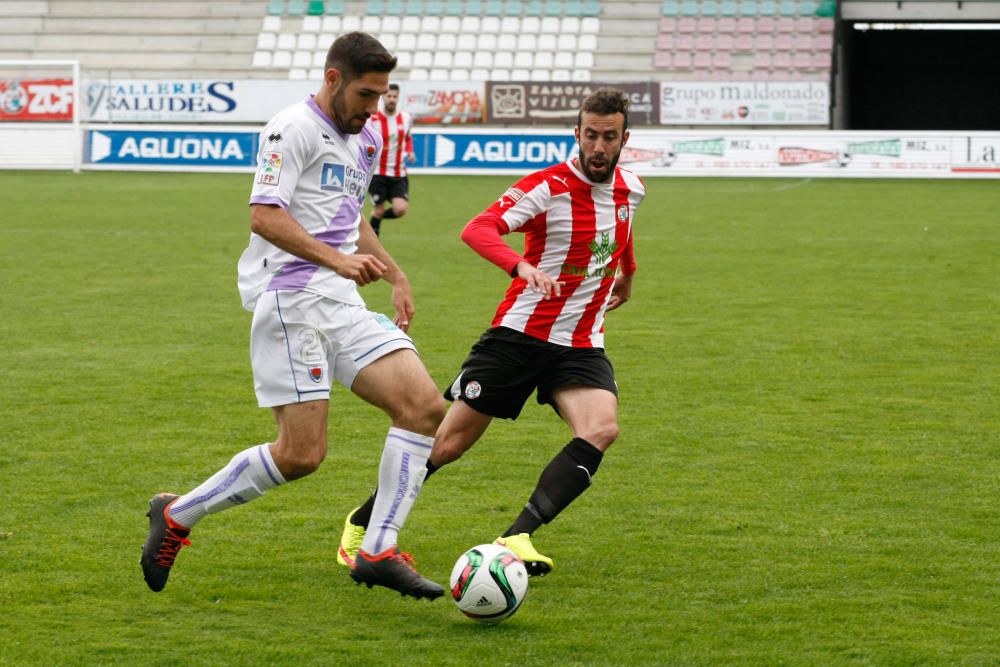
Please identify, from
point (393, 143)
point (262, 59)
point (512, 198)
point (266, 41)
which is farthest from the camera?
point (266, 41)

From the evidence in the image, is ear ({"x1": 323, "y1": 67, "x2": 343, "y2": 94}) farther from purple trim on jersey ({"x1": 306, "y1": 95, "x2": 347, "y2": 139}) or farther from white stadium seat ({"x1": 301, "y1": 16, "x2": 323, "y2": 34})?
white stadium seat ({"x1": 301, "y1": 16, "x2": 323, "y2": 34})

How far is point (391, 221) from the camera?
1947cm

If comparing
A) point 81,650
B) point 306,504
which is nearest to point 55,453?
point 306,504

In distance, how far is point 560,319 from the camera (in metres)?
5.18

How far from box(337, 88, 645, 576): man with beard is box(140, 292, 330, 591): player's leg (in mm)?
525

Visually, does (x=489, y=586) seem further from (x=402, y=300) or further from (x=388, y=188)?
(x=388, y=188)

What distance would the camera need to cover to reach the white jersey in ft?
14.5

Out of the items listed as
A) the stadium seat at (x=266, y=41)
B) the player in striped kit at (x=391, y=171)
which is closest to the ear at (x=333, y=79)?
the player in striped kit at (x=391, y=171)

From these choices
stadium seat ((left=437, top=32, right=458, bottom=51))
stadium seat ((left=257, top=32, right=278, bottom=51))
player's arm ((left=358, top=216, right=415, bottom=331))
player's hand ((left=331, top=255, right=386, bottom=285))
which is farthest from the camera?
stadium seat ((left=257, top=32, right=278, bottom=51))

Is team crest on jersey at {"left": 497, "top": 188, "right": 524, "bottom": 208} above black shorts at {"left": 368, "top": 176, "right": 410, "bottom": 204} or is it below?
below

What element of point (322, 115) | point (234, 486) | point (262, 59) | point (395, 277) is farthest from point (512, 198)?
point (262, 59)

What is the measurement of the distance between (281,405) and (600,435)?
44.9 inches

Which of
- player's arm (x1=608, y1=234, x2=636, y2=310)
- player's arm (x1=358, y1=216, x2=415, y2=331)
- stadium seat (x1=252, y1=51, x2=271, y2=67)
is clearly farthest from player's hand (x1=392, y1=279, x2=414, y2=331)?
stadium seat (x1=252, y1=51, x2=271, y2=67)

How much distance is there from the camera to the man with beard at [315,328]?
14.5 ft
